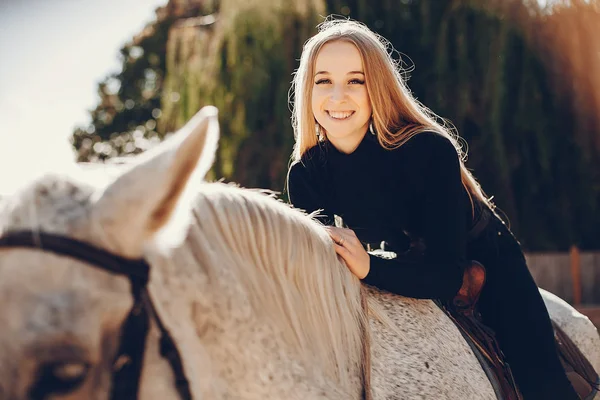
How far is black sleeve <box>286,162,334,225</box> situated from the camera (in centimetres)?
234

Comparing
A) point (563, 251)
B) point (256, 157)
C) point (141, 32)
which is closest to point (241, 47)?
point (256, 157)

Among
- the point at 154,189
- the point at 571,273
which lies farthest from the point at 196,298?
the point at 571,273

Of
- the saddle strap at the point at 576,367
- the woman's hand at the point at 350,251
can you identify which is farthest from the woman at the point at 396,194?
the saddle strap at the point at 576,367

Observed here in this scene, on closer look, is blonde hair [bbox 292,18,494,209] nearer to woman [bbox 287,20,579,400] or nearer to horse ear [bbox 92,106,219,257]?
woman [bbox 287,20,579,400]

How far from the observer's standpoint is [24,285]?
1.15 metres

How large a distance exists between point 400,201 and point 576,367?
131 centimetres

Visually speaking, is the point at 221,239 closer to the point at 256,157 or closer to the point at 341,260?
the point at 341,260

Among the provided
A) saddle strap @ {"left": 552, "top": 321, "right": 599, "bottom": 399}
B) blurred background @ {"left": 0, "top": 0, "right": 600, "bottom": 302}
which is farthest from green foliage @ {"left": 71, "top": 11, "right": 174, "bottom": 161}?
saddle strap @ {"left": 552, "top": 321, "right": 599, "bottom": 399}

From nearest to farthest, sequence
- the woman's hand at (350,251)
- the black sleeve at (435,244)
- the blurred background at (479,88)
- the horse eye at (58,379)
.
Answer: the horse eye at (58,379)
the woman's hand at (350,251)
the black sleeve at (435,244)
the blurred background at (479,88)

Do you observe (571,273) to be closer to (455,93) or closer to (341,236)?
(455,93)

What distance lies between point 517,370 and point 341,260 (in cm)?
100

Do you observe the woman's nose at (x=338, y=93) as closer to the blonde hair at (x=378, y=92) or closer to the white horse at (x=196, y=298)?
the blonde hair at (x=378, y=92)

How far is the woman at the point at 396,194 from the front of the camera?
6.70 ft

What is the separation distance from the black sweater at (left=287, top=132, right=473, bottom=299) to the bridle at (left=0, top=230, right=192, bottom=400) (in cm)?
79
